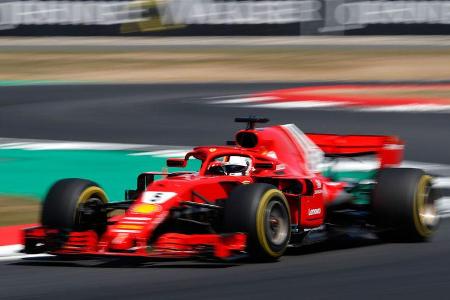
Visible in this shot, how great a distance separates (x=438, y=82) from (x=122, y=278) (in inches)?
724

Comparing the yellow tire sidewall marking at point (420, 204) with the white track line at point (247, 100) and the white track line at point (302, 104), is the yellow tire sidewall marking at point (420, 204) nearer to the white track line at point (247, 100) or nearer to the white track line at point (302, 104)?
the white track line at point (302, 104)

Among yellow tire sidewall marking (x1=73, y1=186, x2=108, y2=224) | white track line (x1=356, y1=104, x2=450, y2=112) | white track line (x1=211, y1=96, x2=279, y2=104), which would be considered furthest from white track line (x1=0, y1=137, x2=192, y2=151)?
yellow tire sidewall marking (x1=73, y1=186, x2=108, y2=224)

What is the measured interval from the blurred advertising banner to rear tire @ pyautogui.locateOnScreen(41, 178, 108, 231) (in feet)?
84.8

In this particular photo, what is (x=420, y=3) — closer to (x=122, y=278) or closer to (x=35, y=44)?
(x=35, y=44)

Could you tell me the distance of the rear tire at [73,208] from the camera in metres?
8.88

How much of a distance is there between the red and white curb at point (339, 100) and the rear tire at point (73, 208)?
12.0 metres

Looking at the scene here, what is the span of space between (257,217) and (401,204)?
158 centimetres

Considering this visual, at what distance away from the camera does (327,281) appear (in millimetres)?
7738

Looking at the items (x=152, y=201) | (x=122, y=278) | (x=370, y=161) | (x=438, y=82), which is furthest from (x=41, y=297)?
(x=438, y=82)

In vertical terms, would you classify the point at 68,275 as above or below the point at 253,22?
below

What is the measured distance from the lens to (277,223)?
8.62 meters

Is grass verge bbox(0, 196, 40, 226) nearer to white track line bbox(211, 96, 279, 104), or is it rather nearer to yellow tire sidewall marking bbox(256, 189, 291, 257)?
yellow tire sidewall marking bbox(256, 189, 291, 257)

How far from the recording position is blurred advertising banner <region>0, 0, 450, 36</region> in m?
34.6

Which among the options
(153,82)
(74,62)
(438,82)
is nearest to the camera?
(438,82)
